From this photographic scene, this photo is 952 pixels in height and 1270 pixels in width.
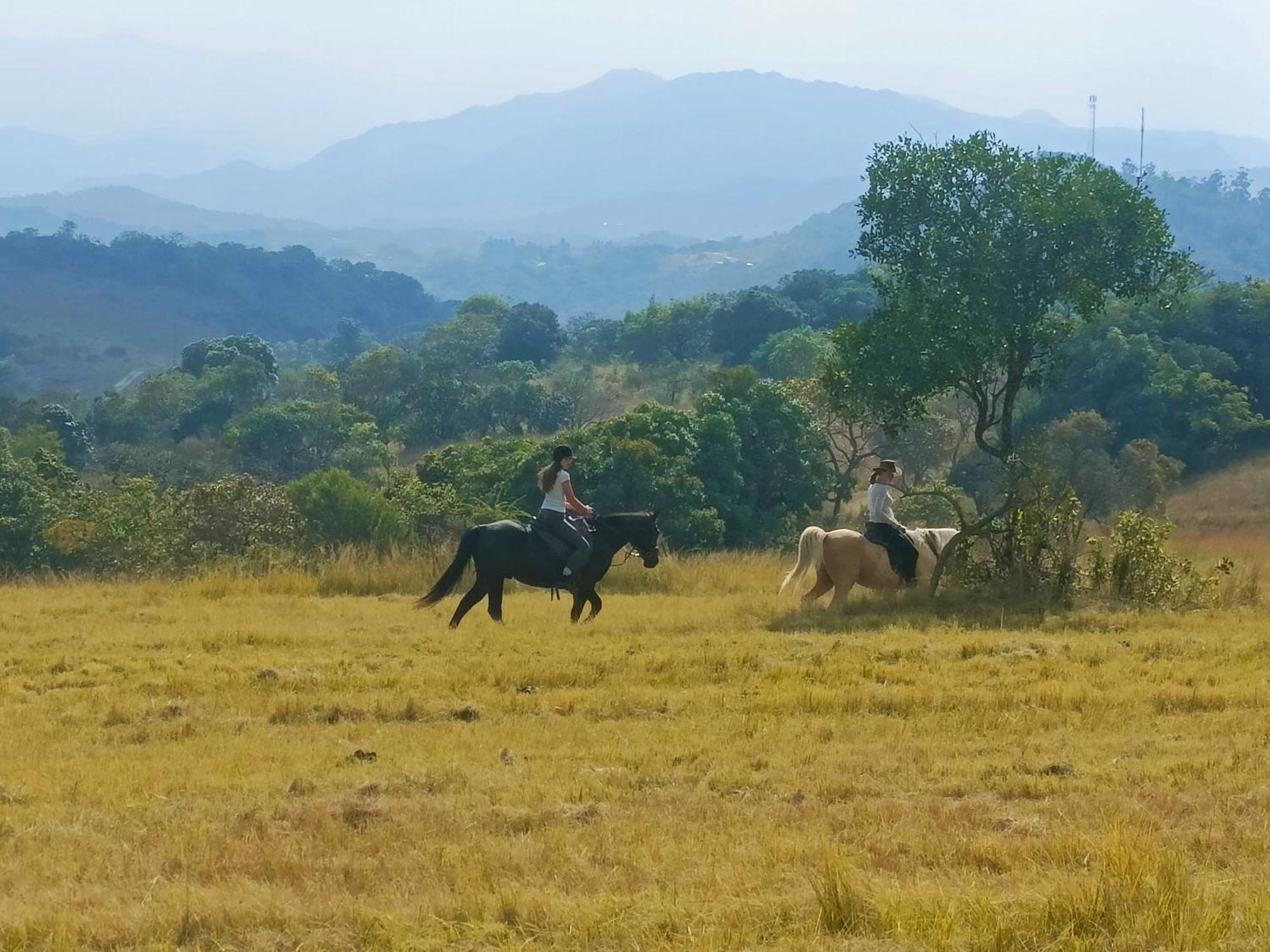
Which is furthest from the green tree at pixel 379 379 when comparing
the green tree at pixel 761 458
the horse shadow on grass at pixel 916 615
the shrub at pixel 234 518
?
the horse shadow on grass at pixel 916 615

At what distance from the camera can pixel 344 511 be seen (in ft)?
90.4

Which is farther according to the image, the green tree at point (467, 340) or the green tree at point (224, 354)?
the green tree at point (467, 340)

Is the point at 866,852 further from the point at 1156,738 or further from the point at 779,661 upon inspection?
the point at 779,661

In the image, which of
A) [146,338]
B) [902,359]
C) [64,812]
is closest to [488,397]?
[902,359]

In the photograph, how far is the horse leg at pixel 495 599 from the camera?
16219 millimetres

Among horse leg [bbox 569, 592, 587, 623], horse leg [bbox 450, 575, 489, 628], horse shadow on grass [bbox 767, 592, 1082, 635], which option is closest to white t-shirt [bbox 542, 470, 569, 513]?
horse leg [bbox 569, 592, 587, 623]

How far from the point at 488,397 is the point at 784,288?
169 feet

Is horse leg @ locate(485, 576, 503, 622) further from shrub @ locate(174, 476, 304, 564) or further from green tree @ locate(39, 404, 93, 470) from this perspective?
green tree @ locate(39, 404, 93, 470)

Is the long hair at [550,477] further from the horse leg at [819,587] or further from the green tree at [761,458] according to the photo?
the green tree at [761,458]

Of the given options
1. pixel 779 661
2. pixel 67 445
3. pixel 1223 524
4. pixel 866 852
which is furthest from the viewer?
pixel 67 445

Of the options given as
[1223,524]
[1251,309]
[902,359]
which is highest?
[1251,309]

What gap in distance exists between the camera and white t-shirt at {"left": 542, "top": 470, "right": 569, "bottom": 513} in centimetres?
1602

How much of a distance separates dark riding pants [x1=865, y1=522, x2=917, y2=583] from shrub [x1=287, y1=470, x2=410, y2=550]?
11614mm

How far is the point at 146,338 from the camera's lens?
17888cm
